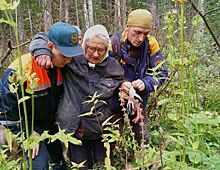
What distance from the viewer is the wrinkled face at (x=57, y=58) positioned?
8.74ft

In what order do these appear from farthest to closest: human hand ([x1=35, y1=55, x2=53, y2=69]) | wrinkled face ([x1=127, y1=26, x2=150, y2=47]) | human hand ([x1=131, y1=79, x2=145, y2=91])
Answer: wrinkled face ([x1=127, y1=26, x2=150, y2=47]) < human hand ([x1=131, y1=79, x2=145, y2=91]) < human hand ([x1=35, y1=55, x2=53, y2=69])

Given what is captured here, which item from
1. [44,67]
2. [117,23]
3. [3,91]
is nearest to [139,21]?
[44,67]

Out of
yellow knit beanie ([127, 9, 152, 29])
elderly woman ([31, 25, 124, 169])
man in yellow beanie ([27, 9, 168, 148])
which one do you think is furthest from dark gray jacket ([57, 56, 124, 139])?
yellow knit beanie ([127, 9, 152, 29])

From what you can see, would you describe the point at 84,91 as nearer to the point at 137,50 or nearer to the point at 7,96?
the point at 7,96

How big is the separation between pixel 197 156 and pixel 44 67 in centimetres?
116

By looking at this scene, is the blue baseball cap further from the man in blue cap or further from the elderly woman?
the elderly woman

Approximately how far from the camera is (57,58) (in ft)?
8.79

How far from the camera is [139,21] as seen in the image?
3256mm

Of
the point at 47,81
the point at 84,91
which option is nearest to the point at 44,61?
the point at 47,81

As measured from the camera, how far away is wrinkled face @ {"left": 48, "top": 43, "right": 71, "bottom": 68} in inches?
105

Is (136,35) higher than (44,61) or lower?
higher

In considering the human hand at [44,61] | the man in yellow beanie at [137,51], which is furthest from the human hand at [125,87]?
the human hand at [44,61]

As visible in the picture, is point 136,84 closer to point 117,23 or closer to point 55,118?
point 55,118

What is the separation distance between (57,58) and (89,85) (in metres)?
0.36
